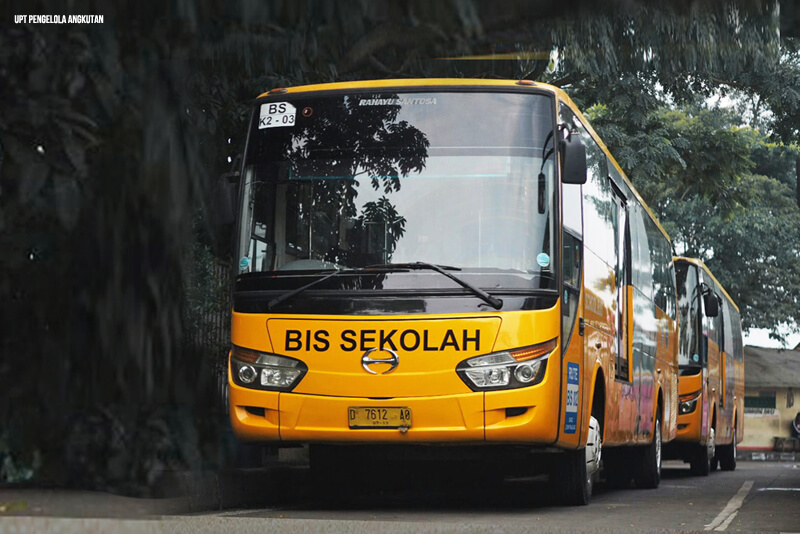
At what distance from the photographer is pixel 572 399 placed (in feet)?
34.5

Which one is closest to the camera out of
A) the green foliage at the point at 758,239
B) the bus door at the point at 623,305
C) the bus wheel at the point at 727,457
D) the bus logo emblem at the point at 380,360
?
the bus logo emblem at the point at 380,360

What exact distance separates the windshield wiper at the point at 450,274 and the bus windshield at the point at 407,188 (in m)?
0.04

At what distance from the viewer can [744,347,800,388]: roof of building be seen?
51062mm

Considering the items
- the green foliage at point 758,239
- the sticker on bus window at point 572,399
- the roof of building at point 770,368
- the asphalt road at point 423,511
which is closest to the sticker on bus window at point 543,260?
the sticker on bus window at point 572,399

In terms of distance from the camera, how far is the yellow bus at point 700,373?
21.6 m

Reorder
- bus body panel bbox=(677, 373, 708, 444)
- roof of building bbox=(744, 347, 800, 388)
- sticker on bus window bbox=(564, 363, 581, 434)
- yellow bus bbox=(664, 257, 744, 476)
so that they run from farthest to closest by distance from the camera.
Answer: roof of building bbox=(744, 347, 800, 388)
yellow bus bbox=(664, 257, 744, 476)
bus body panel bbox=(677, 373, 708, 444)
sticker on bus window bbox=(564, 363, 581, 434)

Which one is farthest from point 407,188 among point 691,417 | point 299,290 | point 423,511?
point 691,417

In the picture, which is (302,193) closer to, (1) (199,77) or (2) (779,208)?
(1) (199,77)

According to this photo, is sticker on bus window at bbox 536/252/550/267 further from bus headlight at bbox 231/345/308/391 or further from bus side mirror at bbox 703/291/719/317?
bus side mirror at bbox 703/291/719/317

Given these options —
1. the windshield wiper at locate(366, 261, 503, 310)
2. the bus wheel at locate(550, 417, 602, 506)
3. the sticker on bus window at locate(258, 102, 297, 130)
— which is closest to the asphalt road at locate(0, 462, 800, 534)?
the bus wheel at locate(550, 417, 602, 506)

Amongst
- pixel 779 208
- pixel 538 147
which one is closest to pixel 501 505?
pixel 538 147

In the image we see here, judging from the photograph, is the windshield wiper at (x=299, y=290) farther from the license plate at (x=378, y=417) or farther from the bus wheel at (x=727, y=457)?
the bus wheel at (x=727, y=457)

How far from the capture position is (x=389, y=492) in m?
14.0

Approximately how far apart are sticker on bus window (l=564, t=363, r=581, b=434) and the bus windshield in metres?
0.89
